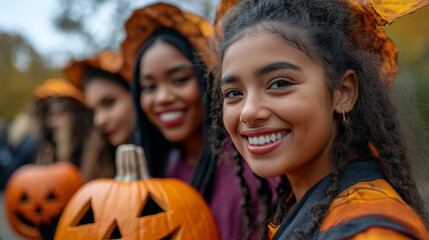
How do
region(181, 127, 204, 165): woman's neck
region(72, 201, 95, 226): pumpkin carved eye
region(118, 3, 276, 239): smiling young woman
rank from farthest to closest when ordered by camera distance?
1. region(181, 127, 204, 165): woman's neck
2. region(118, 3, 276, 239): smiling young woman
3. region(72, 201, 95, 226): pumpkin carved eye

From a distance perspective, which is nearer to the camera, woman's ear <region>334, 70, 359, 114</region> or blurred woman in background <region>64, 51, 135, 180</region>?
woman's ear <region>334, 70, 359, 114</region>

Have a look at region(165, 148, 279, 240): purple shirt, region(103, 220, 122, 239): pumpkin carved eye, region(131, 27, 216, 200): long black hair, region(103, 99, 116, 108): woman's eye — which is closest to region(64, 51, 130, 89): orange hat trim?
region(103, 99, 116, 108): woman's eye

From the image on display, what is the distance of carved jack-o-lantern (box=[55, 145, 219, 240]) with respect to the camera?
1790mm

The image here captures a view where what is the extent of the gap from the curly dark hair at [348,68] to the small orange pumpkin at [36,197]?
2561mm

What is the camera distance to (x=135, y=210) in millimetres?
1820

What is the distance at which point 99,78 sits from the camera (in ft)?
12.0

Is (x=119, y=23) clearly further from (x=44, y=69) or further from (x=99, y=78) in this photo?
(x=44, y=69)

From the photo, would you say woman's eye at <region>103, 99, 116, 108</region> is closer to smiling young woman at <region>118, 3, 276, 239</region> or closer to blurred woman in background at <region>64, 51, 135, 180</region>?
blurred woman in background at <region>64, 51, 135, 180</region>

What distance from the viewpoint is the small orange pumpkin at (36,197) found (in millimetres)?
3367

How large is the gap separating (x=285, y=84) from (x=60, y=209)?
2.79m

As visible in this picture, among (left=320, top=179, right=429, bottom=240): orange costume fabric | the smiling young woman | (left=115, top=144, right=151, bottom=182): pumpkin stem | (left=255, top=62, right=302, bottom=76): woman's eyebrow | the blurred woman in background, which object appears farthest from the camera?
the blurred woman in background

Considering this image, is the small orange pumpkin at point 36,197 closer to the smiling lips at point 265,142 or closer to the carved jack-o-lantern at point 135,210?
the carved jack-o-lantern at point 135,210

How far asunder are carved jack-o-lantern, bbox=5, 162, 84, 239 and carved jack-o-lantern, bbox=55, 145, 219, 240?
1.59 metres

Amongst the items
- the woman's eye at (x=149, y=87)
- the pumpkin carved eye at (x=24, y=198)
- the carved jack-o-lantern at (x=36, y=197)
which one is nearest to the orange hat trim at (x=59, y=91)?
the carved jack-o-lantern at (x=36, y=197)
